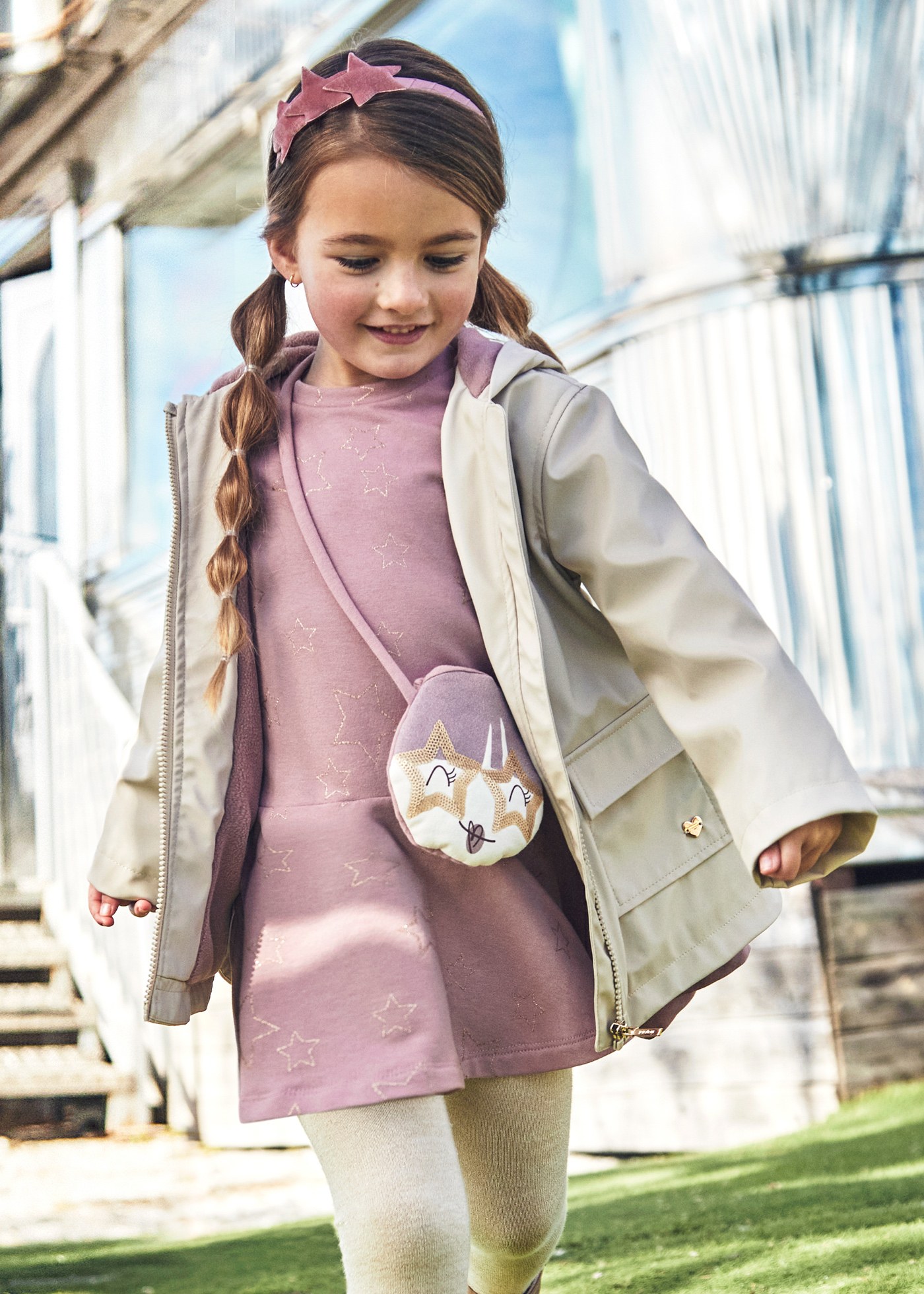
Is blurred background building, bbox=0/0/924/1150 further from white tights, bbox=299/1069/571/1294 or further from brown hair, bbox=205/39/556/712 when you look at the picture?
white tights, bbox=299/1069/571/1294

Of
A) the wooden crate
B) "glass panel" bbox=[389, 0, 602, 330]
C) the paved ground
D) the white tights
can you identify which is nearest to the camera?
the white tights

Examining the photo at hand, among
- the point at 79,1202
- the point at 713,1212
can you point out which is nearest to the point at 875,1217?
the point at 713,1212

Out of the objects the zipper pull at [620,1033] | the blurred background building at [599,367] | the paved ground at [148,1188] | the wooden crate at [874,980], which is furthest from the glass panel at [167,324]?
the zipper pull at [620,1033]

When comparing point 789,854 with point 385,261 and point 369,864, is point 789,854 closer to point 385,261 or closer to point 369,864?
point 369,864

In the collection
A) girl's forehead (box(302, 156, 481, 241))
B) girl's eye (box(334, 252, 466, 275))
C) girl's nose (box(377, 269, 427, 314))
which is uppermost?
girl's forehead (box(302, 156, 481, 241))

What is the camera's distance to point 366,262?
1.86 metres

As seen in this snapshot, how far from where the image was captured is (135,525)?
211 inches

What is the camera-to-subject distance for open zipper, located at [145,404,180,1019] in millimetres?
1795

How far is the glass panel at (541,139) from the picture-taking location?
15.5 ft

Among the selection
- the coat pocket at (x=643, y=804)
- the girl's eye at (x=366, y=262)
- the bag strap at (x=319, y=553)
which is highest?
the girl's eye at (x=366, y=262)

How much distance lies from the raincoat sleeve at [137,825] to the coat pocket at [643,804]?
590mm

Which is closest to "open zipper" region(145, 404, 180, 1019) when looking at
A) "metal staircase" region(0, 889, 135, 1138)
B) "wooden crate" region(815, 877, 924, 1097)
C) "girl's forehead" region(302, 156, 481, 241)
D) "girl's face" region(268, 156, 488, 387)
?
"girl's face" region(268, 156, 488, 387)

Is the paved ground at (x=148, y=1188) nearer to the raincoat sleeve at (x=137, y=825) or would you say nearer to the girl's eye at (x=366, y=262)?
the raincoat sleeve at (x=137, y=825)

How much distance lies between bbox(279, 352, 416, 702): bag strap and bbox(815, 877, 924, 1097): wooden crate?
2517mm
